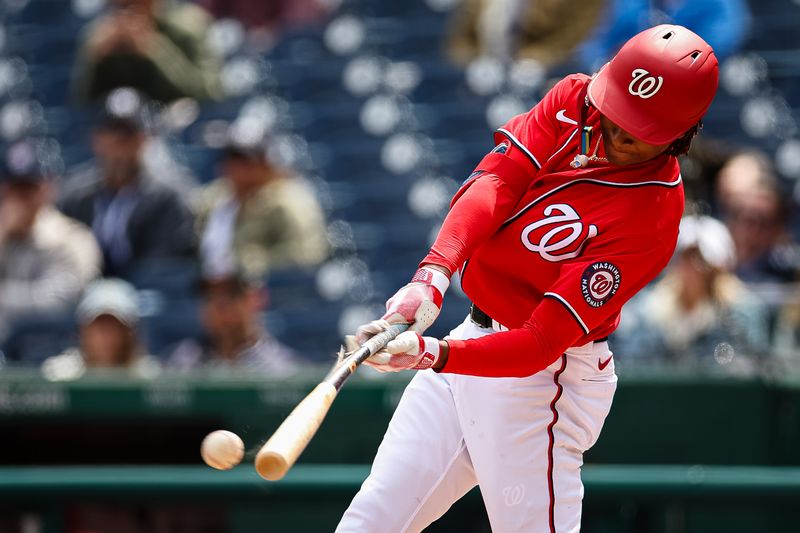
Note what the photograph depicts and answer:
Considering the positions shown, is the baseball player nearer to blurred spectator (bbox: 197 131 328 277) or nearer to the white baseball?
the white baseball

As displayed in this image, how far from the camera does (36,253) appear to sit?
5266mm

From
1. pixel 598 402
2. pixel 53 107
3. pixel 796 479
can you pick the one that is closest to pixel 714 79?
pixel 598 402

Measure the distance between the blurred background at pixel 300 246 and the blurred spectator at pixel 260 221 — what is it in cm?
1

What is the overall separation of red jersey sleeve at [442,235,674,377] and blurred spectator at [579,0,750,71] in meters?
2.46

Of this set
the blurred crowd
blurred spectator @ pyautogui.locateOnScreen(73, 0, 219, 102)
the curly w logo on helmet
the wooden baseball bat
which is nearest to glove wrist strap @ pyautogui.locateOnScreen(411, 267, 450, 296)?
the wooden baseball bat

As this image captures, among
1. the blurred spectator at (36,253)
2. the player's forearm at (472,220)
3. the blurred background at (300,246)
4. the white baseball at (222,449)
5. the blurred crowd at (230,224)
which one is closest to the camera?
the white baseball at (222,449)

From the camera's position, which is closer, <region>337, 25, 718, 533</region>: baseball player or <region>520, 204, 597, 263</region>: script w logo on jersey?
<region>337, 25, 718, 533</region>: baseball player

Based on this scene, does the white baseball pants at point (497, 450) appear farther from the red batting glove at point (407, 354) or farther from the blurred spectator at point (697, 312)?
the blurred spectator at point (697, 312)

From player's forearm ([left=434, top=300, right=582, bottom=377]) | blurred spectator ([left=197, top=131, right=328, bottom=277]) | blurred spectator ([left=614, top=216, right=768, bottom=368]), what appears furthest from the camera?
blurred spectator ([left=197, top=131, right=328, bottom=277])

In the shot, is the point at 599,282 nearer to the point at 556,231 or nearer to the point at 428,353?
the point at 556,231

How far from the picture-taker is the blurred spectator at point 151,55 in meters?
6.53

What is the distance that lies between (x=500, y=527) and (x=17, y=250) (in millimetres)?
3276

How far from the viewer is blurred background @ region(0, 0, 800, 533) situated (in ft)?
13.5

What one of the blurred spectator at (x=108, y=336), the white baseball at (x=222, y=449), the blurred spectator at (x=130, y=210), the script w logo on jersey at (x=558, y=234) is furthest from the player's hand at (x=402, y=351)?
the blurred spectator at (x=130, y=210)
